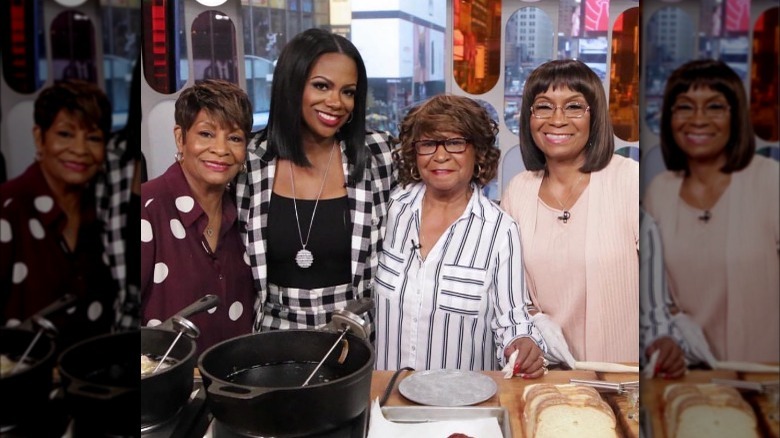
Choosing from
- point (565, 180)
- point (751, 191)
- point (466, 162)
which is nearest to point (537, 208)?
point (565, 180)

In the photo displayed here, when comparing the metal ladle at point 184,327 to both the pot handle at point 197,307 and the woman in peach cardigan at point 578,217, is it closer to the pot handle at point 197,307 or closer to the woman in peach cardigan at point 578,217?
the pot handle at point 197,307

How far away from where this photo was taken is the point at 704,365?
394 mm

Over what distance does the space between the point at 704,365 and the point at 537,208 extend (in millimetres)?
1515

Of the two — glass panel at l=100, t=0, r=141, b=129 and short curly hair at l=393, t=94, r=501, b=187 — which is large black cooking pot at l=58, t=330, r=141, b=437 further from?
short curly hair at l=393, t=94, r=501, b=187

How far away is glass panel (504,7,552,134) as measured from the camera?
177 centimetres

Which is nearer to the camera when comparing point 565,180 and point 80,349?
point 80,349

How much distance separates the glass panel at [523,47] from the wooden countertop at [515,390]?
2.32 feet

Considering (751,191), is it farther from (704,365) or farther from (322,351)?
(322,351)

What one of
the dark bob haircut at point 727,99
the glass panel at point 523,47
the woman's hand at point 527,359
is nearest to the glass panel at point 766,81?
the dark bob haircut at point 727,99

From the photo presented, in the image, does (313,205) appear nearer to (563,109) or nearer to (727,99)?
(563,109)

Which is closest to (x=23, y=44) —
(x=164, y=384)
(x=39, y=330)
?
(x=39, y=330)

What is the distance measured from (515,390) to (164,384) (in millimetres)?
864

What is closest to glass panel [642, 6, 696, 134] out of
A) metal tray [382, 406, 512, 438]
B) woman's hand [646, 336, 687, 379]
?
woman's hand [646, 336, 687, 379]

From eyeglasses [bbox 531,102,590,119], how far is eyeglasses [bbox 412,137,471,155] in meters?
0.19
